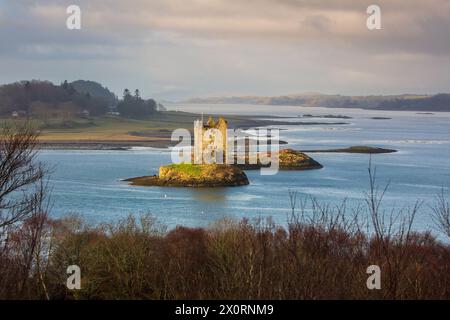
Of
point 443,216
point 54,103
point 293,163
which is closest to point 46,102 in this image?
point 54,103

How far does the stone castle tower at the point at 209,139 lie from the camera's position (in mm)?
40000

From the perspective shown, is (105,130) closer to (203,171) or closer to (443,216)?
(203,171)

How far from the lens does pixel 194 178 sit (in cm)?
3744

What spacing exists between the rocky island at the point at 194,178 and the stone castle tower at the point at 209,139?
4.90 ft

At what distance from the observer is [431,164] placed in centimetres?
4662

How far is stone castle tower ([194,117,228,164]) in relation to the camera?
40.0 metres

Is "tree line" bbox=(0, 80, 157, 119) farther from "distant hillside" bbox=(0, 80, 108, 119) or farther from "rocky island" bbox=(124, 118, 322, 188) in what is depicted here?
"rocky island" bbox=(124, 118, 322, 188)

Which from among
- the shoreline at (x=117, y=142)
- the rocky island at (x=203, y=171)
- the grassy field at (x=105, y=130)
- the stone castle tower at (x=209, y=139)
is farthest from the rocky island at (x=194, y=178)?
the grassy field at (x=105, y=130)

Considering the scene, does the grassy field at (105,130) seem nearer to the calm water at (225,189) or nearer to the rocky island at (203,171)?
the calm water at (225,189)

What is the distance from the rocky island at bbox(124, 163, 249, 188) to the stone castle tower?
4.90ft

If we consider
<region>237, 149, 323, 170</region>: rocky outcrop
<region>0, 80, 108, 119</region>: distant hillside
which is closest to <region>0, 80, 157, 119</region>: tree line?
<region>0, 80, 108, 119</region>: distant hillside

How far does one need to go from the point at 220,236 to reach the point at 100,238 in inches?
90.5

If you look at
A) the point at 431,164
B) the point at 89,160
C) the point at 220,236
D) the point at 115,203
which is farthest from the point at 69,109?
the point at 220,236
